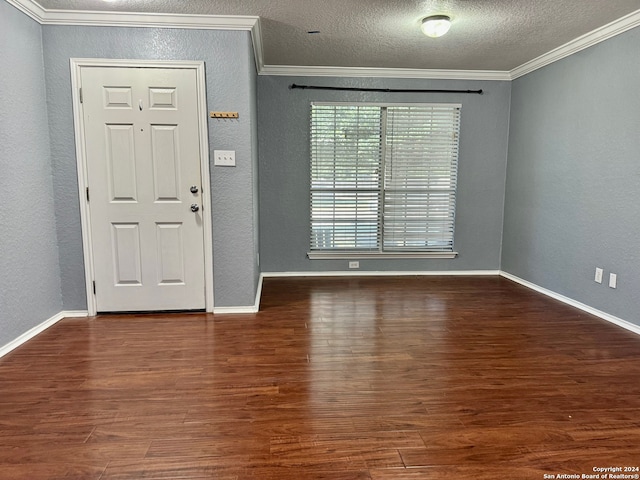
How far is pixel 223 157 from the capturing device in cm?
310

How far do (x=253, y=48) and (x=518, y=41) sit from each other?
7.92 ft

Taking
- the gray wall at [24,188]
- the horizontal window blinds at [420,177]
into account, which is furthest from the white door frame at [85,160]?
the horizontal window blinds at [420,177]

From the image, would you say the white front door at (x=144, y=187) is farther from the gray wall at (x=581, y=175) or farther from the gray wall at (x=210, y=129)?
the gray wall at (x=581, y=175)

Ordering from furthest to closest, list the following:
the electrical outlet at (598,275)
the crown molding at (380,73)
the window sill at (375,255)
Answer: the window sill at (375,255) < the crown molding at (380,73) < the electrical outlet at (598,275)

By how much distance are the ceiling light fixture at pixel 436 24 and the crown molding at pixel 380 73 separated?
137cm

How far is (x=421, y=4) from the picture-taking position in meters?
2.75

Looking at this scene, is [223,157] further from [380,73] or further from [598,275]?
[598,275]

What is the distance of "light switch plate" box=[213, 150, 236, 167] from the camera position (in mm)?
3090

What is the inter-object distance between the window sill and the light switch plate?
177cm

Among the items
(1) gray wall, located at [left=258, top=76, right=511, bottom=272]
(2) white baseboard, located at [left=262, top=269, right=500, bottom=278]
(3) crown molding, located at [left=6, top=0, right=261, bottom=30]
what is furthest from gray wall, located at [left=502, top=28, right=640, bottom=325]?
(3) crown molding, located at [left=6, top=0, right=261, bottom=30]

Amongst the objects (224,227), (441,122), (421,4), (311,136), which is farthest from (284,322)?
(441,122)

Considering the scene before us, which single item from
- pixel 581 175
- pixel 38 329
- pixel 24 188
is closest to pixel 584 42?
pixel 581 175

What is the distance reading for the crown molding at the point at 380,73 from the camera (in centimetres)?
423

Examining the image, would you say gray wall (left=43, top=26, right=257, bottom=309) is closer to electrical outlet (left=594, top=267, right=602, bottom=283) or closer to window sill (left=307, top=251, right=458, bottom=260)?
window sill (left=307, top=251, right=458, bottom=260)
